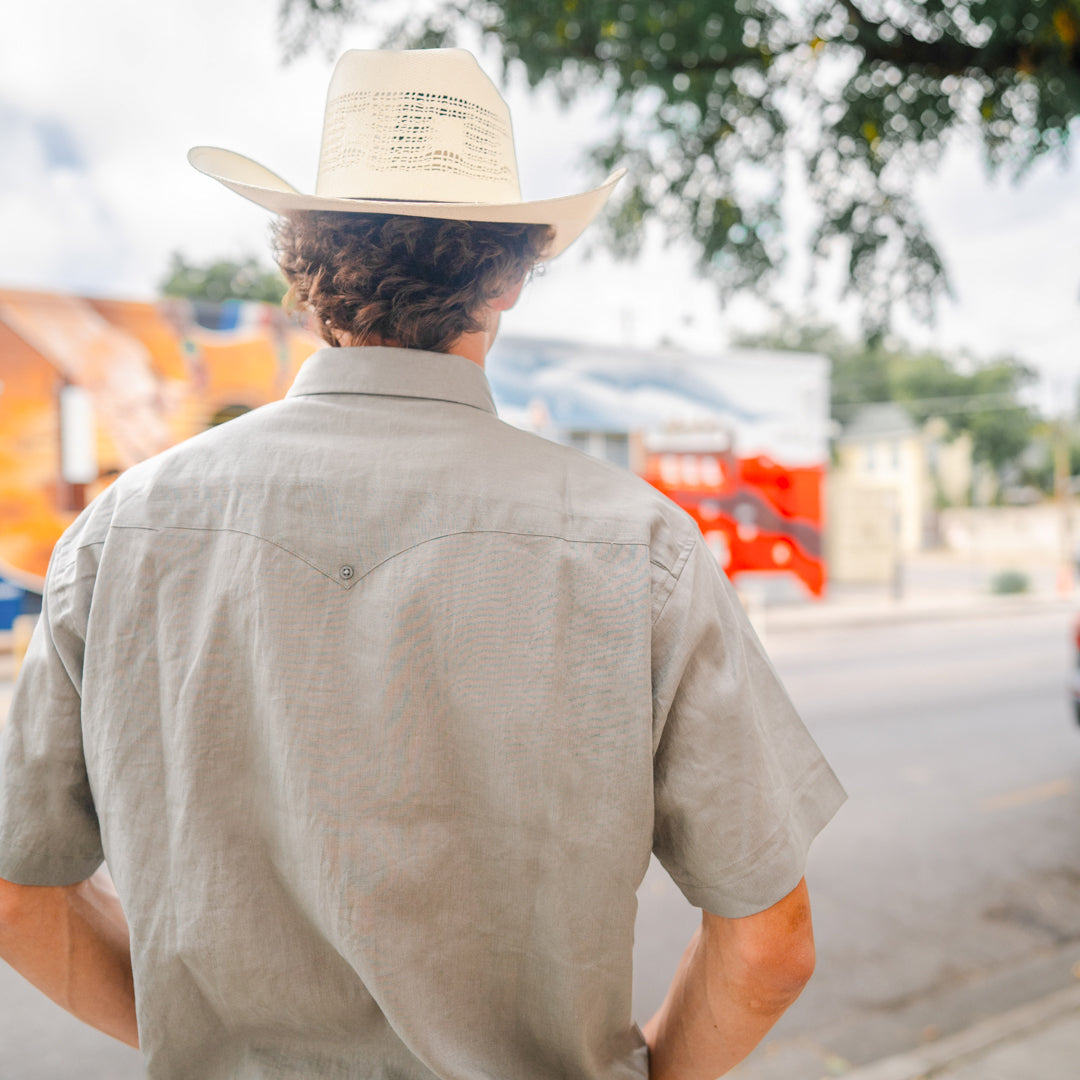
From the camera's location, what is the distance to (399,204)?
1.08 meters

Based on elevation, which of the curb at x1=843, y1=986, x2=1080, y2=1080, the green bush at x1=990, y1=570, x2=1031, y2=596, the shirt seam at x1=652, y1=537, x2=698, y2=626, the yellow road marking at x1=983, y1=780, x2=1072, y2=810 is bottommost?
the green bush at x1=990, y1=570, x2=1031, y2=596

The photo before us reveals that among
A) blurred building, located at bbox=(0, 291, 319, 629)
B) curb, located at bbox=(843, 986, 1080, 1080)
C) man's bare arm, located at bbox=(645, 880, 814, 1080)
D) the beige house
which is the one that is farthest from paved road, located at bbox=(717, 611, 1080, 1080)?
the beige house

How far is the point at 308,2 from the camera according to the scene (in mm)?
2961

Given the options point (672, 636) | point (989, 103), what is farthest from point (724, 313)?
point (672, 636)

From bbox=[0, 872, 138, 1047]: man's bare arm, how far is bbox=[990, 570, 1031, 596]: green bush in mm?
23504

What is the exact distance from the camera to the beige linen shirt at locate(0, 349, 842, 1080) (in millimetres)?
1003

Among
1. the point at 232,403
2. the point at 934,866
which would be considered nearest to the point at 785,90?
the point at 934,866

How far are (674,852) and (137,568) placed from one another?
2.24 feet

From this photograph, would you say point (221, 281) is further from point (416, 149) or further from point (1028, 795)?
point (416, 149)

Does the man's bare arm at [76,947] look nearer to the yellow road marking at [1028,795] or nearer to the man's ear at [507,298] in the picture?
the man's ear at [507,298]

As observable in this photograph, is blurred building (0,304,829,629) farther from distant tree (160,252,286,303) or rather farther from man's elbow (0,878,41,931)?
man's elbow (0,878,41,931)

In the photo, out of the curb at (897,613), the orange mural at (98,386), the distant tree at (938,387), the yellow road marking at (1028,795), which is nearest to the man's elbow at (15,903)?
the yellow road marking at (1028,795)

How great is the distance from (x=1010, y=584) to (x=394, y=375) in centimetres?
2364

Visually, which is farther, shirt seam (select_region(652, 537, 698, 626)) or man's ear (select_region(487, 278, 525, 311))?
man's ear (select_region(487, 278, 525, 311))
